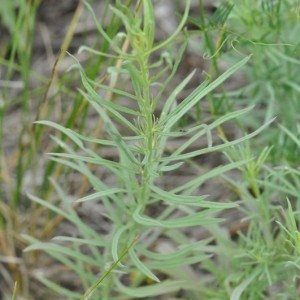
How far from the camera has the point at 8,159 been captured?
5.81 feet

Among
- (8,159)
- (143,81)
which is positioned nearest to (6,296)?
(8,159)

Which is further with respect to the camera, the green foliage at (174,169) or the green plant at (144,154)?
the green foliage at (174,169)

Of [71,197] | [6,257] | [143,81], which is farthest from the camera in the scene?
[71,197]

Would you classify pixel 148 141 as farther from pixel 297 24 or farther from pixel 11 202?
pixel 11 202

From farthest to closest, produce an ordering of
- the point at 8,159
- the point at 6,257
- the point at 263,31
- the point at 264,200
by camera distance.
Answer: the point at 8,159 < the point at 6,257 < the point at 263,31 < the point at 264,200

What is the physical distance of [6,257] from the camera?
4.98 ft

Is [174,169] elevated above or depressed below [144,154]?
below

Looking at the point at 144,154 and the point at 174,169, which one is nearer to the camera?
the point at 144,154

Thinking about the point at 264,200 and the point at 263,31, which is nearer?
the point at 264,200

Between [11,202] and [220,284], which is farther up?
[220,284]

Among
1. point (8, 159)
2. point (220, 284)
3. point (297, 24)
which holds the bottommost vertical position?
point (8, 159)

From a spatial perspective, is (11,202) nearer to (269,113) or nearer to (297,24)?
(269,113)

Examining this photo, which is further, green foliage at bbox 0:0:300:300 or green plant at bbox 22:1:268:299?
green foliage at bbox 0:0:300:300

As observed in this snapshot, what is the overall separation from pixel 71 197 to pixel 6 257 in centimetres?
21
